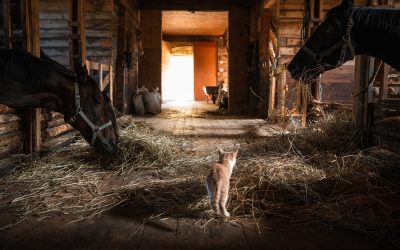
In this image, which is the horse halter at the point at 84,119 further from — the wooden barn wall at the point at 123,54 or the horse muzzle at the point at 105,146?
the wooden barn wall at the point at 123,54

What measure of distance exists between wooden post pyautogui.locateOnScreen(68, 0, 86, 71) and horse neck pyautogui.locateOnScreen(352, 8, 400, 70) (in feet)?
11.5

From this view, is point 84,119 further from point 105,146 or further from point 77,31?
point 77,31

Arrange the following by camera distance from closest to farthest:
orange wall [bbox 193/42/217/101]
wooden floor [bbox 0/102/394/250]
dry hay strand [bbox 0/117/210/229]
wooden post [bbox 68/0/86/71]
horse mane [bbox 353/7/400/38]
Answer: wooden floor [bbox 0/102/394/250], dry hay strand [bbox 0/117/210/229], horse mane [bbox 353/7/400/38], wooden post [bbox 68/0/86/71], orange wall [bbox 193/42/217/101]

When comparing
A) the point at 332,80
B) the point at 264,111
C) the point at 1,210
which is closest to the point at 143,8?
the point at 264,111

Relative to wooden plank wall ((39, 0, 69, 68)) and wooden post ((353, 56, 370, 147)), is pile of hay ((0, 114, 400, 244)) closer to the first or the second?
wooden post ((353, 56, 370, 147))

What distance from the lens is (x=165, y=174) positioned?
3.12 metres

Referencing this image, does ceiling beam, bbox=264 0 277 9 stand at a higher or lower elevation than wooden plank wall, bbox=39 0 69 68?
higher

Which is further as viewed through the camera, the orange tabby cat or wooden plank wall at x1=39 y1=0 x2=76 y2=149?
wooden plank wall at x1=39 y1=0 x2=76 y2=149

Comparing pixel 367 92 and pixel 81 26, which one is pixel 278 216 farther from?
pixel 81 26

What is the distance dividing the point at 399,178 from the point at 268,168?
1.04m

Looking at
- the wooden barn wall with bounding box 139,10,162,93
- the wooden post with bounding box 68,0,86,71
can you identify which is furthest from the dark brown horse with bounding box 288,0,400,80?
the wooden barn wall with bounding box 139,10,162,93

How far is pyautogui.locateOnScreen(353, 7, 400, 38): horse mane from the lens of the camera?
2475 millimetres

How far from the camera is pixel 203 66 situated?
19406 millimetres

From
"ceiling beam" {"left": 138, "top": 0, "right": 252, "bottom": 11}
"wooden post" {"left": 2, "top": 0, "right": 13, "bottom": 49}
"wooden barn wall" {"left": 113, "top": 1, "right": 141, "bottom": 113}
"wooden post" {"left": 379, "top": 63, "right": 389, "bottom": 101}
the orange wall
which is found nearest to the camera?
"wooden post" {"left": 2, "top": 0, "right": 13, "bottom": 49}
